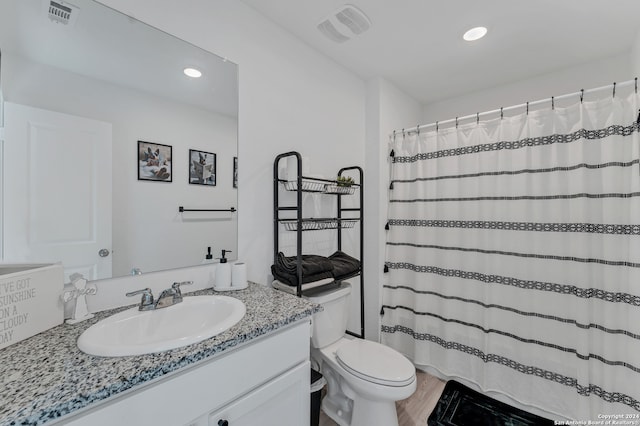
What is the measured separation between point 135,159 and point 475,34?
2075mm

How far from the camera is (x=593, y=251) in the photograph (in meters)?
1.56

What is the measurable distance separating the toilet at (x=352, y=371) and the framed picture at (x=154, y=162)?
3.19 feet

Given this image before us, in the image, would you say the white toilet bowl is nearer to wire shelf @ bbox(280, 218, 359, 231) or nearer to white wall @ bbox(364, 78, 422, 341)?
white wall @ bbox(364, 78, 422, 341)

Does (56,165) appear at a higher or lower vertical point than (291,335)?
higher

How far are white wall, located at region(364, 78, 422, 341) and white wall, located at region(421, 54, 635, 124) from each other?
81cm

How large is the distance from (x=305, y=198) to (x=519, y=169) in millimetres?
1403

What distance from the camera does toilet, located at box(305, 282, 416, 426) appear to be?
4.44 feet

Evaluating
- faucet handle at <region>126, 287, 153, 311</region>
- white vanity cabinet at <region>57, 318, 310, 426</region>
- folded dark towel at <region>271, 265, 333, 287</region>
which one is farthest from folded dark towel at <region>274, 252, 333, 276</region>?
faucet handle at <region>126, 287, 153, 311</region>

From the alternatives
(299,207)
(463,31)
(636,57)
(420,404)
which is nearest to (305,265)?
(299,207)

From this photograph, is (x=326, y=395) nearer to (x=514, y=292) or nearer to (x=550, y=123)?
(x=514, y=292)

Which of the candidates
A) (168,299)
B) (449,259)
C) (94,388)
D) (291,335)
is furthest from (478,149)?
(94,388)

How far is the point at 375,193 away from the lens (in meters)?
2.22

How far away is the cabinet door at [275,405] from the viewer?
87 cm

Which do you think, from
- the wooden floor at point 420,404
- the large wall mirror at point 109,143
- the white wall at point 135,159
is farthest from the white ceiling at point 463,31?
the wooden floor at point 420,404
